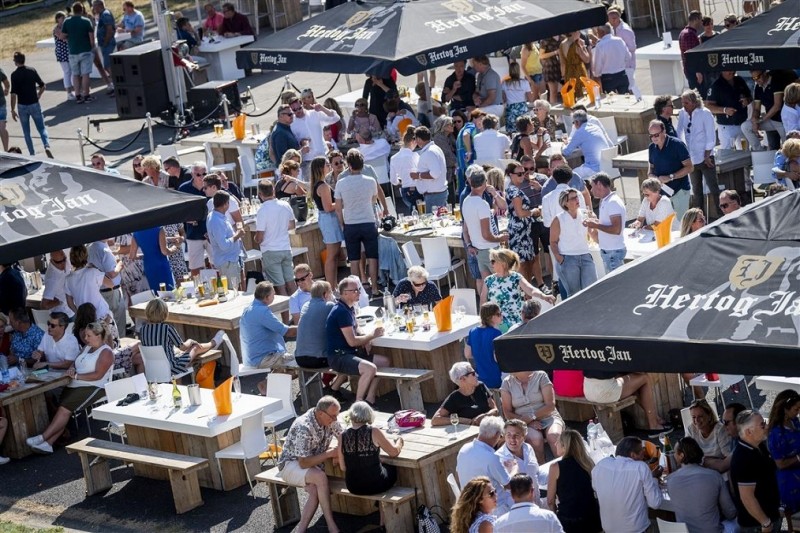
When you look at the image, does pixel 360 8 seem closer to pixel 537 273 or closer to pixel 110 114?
pixel 537 273

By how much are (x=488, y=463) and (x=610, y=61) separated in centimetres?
1269

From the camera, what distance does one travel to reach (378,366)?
13852 mm

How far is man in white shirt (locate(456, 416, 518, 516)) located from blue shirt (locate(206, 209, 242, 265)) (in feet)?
21.0

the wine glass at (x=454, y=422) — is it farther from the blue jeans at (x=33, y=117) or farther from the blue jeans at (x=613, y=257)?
the blue jeans at (x=33, y=117)

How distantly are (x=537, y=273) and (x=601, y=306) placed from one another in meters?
7.27

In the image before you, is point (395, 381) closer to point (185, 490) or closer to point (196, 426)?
point (196, 426)

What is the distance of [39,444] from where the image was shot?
46.5 feet

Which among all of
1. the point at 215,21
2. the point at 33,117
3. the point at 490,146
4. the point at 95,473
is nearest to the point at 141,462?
the point at 95,473

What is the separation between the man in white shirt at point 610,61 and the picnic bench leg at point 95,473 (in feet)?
38.1

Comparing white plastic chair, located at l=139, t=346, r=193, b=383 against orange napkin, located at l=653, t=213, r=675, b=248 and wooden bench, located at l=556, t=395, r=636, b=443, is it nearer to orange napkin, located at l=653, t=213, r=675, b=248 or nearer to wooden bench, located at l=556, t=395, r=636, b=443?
wooden bench, located at l=556, t=395, r=636, b=443

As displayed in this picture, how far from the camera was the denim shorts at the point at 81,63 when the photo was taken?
29531mm

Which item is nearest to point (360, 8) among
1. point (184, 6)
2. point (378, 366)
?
point (378, 366)

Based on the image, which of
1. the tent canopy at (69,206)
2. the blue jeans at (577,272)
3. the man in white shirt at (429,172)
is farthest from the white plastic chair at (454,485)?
the man in white shirt at (429,172)

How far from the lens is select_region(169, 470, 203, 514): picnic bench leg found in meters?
12.4
